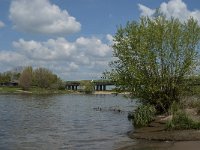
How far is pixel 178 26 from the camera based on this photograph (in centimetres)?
4081

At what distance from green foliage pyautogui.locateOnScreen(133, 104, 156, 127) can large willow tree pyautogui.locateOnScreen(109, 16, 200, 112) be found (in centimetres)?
185

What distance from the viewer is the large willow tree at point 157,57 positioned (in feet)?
132

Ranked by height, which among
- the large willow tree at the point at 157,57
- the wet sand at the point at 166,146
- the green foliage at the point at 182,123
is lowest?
the wet sand at the point at 166,146

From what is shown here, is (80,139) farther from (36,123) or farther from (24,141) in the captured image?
(36,123)

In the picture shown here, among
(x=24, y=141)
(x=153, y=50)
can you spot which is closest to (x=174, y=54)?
(x=153, y=50)

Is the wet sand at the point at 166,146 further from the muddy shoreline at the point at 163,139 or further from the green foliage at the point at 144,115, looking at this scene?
the green foliage at the point at 144,115

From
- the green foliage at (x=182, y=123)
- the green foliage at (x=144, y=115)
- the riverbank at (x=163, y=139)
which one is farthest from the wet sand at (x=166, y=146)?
the green foliage at (x=144, y=115)

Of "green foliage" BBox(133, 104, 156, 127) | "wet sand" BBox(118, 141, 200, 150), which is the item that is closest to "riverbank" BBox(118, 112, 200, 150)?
"wet sand" BBox(118, 141, 200, 150)

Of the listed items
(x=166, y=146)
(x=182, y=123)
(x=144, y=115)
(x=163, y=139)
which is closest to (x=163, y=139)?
(x=163, y=139)

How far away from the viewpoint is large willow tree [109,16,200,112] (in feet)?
132

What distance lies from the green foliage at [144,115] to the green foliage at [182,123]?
5.40 meters

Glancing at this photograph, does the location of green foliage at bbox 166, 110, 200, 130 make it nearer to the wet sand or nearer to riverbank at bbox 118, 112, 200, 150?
riverbank at bbox 118, 112, 200, 150

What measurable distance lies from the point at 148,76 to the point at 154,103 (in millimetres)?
2874

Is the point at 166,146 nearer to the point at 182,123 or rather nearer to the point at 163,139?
the point at 163,139
